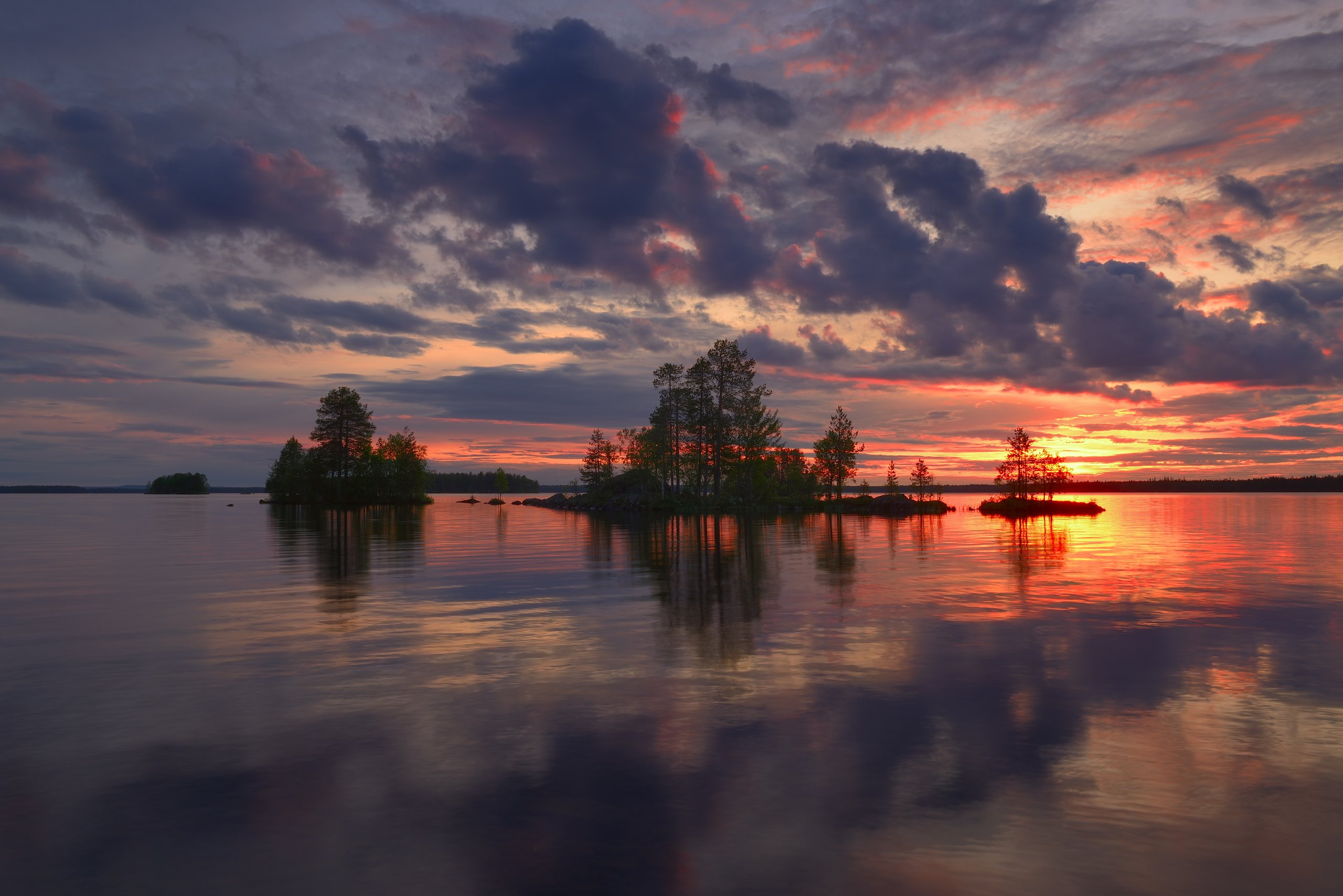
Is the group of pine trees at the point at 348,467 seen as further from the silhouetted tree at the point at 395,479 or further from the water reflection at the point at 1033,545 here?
the water reflection at the point at 1033,545

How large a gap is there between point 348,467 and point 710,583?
12304 centimetres

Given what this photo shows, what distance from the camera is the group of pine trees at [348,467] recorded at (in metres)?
130

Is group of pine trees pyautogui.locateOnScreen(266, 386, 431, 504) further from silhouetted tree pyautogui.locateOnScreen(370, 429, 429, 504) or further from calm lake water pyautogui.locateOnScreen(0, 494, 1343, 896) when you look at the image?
calm lake water pyautogui.locateOnScreen(0, 494, 1343, 896)

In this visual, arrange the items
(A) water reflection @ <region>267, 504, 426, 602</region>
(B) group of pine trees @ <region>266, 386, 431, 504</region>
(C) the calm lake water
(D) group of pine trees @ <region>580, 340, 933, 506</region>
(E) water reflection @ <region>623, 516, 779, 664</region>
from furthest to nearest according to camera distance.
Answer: (B) group of pine trees @ <region>266, 386, 431, 504</region> → (D) group of pine trees @ <region>580, 340, 933, 506</region> → (A) water reflection @ <region>267, 504, 426, 602</region> → (E) water reflection @ <region>623, 516, 779, 664</region> → (C) the calm lake water

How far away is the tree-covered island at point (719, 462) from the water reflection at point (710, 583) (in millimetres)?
35043

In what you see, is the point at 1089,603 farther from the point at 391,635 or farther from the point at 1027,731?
the point at 391,635

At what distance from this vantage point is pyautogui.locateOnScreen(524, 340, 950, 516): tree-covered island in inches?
3679

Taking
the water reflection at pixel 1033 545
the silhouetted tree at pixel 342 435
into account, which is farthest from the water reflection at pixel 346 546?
the silhouetted tree at pixel 342 435

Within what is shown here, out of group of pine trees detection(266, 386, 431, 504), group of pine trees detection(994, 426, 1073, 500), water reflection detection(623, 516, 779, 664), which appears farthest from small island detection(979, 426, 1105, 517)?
group of pine trees detection(266, 386, 431, 504)

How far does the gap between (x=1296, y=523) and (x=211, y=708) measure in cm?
7987

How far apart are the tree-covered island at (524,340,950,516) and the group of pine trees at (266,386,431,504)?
27723 millimetres

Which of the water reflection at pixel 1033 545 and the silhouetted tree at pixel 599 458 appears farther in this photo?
the silhouetted tree at pixel 599 458

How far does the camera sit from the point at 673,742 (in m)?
8.71

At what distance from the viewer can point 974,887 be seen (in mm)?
5594
